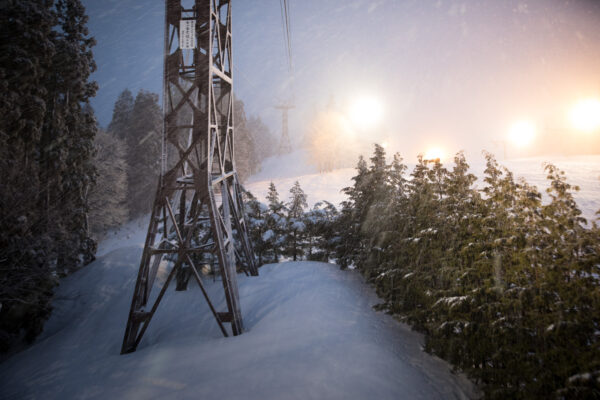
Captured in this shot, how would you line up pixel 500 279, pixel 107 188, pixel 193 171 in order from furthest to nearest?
pixel 107 188 → pixel 193 171 → pixel 500 279

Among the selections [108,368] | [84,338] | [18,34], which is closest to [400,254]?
[108,368]

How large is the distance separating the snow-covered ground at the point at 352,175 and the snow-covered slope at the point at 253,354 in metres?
4.54

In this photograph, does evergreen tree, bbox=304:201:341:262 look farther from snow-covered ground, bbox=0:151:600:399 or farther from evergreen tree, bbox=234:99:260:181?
evergreen tree, bbox=234:99:260:181

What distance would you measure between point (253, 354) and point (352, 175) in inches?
1309

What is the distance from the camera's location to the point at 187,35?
22.1ft

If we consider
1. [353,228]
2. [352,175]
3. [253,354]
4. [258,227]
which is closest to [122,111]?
[258,227]

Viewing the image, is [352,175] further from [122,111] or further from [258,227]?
[122,111]

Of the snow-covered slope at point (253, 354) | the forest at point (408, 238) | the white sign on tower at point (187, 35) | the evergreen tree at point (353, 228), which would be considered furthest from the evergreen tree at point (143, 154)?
the evergreen tree at point (353, 228)

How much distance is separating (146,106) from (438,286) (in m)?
33.4

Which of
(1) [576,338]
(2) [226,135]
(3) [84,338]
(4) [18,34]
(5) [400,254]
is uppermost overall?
(4) [18,34]

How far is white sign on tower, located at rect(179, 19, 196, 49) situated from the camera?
22.0 feet

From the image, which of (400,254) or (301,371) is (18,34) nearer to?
(301,371)

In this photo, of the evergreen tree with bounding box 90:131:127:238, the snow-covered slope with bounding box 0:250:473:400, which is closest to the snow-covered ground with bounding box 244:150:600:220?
the snow-covered slope with bounding box 0:250:473:400

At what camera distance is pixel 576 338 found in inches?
114
